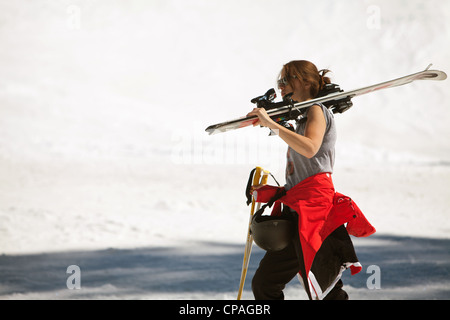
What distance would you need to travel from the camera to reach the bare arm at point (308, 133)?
198 centimetres

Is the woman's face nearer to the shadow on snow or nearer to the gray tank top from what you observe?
the gray tank top

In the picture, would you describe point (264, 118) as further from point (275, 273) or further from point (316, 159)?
point (275, 273)

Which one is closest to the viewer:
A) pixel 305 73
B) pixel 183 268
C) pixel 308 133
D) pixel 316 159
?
pixel 308 133

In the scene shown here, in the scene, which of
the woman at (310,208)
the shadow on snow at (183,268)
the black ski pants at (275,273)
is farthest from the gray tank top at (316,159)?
the shadow on snow at (183,268)

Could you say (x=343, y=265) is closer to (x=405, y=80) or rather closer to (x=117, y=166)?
(x=405, y=80)

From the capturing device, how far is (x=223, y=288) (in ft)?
18.2

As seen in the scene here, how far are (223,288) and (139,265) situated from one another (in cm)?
177

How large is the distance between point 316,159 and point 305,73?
379 millimetres

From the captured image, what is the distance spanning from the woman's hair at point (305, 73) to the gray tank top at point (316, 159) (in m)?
0.18

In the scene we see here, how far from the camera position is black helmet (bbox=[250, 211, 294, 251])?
2.15 m

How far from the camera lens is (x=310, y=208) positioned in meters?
2.11

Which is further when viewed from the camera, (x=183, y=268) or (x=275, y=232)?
(x=183, y=268)

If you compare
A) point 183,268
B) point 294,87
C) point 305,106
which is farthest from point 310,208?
point 183,268
